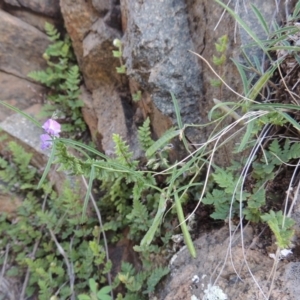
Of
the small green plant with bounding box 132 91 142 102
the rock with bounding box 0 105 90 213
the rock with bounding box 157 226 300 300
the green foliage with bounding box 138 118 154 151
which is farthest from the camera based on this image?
the rock with bounding box 0 105 90 213

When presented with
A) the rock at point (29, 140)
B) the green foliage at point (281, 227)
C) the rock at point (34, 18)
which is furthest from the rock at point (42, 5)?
the green foliage at point (281, 227)

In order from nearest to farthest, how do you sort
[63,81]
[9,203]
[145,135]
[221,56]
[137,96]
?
[221,56], [145,135], [137,96], [9,203], [63,81]

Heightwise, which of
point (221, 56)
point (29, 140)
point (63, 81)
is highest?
point (221, 56)

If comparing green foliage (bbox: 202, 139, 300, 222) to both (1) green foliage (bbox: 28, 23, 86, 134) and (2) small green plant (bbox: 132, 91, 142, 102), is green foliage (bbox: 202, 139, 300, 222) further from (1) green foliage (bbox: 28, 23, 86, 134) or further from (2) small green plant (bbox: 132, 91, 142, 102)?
(1) green foliage (bbox: 28, 23, 86, 134)

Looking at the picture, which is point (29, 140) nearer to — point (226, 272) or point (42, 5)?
point (42, 5)

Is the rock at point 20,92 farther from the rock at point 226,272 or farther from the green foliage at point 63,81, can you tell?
the rock at point 226,272

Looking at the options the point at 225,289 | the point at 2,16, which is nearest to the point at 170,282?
the point at 225,289

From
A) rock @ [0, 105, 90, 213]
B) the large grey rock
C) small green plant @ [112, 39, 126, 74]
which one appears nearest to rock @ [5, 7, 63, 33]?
the large grey rock

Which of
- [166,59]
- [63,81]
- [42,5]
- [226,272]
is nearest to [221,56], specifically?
[166,59]
